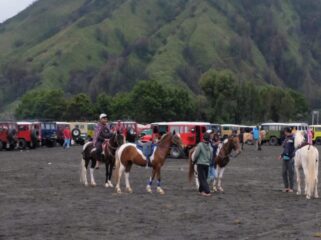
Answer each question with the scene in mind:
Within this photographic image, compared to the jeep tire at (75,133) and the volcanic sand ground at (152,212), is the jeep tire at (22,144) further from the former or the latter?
the volcanic sand ground at (152,212)

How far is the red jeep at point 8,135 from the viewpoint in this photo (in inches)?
2040

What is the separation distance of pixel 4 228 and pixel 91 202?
4.74 meters

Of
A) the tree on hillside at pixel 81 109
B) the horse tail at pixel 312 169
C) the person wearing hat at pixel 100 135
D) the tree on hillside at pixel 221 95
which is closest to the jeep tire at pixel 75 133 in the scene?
the person wearing hat at pixel 100 135

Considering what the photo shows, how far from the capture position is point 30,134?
181 feet

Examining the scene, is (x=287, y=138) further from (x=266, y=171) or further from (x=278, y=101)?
(x=278, y=101)

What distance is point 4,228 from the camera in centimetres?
1286

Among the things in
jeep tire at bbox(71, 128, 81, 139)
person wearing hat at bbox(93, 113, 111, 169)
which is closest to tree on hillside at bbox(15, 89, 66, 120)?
jeep tire at bbox(71, 128, 81, 139)

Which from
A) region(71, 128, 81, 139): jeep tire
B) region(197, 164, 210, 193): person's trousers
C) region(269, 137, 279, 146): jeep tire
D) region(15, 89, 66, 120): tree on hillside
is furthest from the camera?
region(15, 89, 66, 120): tree on hillside

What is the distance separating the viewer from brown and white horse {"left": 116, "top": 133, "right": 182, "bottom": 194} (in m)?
20.0

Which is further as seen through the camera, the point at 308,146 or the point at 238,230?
the point at 308,146

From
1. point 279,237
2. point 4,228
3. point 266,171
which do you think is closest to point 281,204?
point 279,237

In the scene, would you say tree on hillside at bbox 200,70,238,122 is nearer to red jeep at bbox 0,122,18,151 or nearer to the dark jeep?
the dark jeep

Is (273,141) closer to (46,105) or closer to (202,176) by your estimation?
(202,176)

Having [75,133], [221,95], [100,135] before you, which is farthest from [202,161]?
[221,95]
